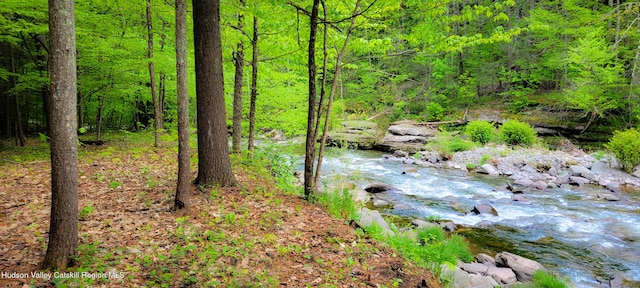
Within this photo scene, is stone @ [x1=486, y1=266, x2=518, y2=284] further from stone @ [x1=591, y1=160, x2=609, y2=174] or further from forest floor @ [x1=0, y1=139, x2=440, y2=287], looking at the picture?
stone @ [x1=591, y1=160, x2=609, y2=174]

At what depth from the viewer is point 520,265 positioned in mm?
6078

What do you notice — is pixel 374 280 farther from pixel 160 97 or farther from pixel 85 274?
pixel 160 97

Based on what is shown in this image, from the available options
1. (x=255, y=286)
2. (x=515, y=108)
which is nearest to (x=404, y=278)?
(x=255, y=286)

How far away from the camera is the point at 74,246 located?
11.5 feet

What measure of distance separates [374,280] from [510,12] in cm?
3220

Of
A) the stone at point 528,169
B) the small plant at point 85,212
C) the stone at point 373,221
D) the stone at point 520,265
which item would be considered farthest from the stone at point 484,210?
the small plant at point 85,212

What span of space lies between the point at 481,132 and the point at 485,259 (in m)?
15.1

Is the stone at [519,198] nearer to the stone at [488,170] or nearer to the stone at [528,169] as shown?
the stone at [488,170]

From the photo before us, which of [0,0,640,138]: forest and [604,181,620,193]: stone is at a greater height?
[0,0,640,138]: forest

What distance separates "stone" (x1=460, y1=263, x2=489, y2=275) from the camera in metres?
5.79

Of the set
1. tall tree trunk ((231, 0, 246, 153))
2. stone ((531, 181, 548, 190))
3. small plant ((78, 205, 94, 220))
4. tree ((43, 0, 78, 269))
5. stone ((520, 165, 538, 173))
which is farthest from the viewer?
stone ((520, 165, 538, 173))

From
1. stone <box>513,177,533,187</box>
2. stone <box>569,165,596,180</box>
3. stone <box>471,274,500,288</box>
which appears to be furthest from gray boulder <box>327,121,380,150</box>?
stone <box>471,274,500,288</box>

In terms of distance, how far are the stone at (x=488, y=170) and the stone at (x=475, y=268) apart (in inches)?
392

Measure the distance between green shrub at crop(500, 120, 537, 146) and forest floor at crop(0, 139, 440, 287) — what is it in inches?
651
